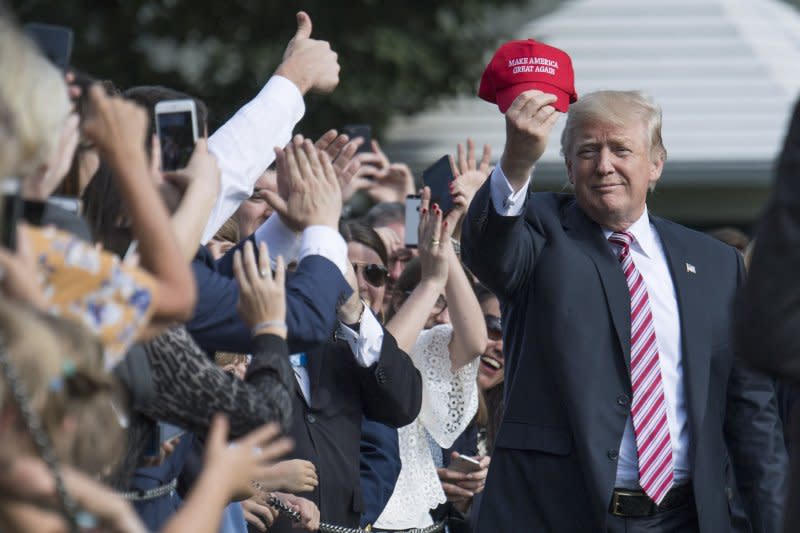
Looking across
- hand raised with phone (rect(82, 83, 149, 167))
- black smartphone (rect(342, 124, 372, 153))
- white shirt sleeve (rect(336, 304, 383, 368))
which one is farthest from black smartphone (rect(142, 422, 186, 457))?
black smartphone (rect(342, 124, 372, 153))

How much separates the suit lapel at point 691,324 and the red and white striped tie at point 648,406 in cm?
10

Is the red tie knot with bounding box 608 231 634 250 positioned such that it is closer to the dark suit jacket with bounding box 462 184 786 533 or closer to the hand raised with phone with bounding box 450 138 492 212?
the dark suit jacket with bounding box 462 184 786 533

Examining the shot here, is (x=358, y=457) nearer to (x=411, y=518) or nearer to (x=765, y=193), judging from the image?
(x=411, y=518)

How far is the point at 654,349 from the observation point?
4.48m

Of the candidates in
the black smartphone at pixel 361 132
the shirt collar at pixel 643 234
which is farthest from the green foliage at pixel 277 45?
the shirt collar at pixel 643 234

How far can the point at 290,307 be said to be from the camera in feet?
11.4

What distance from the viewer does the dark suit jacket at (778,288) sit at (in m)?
2.53

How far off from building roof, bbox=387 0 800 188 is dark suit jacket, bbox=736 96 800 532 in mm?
12231

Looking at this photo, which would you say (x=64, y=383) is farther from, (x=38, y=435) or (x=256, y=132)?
A: (x=256, y=132)

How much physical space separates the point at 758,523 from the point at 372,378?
1.41 meters

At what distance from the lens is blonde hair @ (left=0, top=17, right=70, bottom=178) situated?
2260 mm

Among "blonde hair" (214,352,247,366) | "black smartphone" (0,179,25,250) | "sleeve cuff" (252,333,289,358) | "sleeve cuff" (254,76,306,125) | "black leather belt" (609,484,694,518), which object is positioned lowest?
"black leather belt" (609,484,694,518)

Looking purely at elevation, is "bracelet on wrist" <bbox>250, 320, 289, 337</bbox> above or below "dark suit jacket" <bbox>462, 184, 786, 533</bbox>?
above

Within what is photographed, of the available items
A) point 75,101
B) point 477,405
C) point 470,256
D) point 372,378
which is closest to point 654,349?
point 470,256
